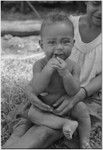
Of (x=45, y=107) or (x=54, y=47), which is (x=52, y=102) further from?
(x=54, y=47)

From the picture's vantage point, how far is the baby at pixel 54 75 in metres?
2.28

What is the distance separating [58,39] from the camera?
7.46 ft

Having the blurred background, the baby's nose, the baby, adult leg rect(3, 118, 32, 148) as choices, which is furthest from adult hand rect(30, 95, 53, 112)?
the blurred background

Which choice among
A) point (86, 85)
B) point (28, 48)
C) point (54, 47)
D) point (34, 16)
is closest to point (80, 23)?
point (86, 85)

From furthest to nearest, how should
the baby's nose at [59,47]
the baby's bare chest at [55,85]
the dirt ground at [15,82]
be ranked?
the dirt ground at [15,82] < the baby's bare chest at [55,85] < the baby's nose at [59,47]

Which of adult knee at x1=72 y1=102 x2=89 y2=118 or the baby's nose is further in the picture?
adult knee at x1=72 y1=102 x2=89 y2=118

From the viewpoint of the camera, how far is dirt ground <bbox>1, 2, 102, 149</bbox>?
111 inches

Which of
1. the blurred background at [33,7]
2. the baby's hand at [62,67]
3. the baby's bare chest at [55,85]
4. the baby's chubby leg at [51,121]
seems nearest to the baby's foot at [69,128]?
the baby's chubby leg at [51,121]

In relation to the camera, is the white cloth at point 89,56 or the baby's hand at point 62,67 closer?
the baby's hand at point 62,67

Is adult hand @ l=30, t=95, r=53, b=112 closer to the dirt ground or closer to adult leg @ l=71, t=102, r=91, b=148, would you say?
adult leg @ l=71, t=102, r=91, b=148

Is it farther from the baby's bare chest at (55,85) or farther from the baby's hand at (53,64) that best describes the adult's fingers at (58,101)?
the baby's hand at (53,64)

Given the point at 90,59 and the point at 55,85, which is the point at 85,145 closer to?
the point at 55,85

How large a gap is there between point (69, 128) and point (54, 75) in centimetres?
34

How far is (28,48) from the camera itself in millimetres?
5719
